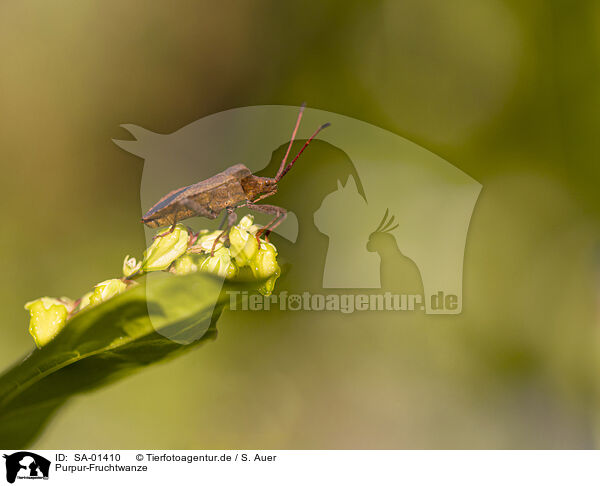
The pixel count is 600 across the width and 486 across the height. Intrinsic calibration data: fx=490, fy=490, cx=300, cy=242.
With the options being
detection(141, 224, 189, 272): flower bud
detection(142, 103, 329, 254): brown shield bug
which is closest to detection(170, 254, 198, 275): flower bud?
detection(141, 224, 189, 272): flower bud

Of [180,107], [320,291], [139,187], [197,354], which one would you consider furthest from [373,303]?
[180,107]

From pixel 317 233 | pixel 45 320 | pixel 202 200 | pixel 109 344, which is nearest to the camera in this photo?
pixel 109 344

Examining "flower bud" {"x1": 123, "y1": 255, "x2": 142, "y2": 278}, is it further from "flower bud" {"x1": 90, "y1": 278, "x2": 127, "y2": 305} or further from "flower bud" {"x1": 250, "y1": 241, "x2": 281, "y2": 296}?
"flower bud" {"x1": 250, "y1": 241, "x2": 281, "y2": 296}

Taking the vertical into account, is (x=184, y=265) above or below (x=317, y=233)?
below

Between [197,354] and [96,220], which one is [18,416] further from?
[96,220]

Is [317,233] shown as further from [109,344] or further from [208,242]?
[109,344]
